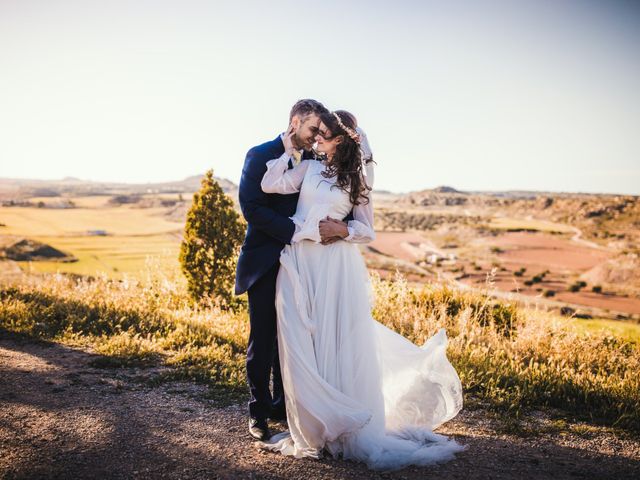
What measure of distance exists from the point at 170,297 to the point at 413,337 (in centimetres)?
506

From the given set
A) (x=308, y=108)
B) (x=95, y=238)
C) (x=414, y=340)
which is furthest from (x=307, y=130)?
(x=95, y=238)

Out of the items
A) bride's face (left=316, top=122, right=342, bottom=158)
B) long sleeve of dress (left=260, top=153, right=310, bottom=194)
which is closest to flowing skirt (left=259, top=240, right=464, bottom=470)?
long sleeve of dress (left=260, top=153, right=310, bottom=194)

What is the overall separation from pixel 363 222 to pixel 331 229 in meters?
0.37

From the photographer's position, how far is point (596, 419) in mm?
4332

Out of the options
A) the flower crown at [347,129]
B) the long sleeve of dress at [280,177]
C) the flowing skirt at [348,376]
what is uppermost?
the flower crown at [347,129]

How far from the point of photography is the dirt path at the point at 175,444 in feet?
10.4

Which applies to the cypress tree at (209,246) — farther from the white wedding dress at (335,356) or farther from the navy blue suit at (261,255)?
the white wedding dress at (335,356)

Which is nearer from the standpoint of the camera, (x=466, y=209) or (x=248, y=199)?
(x=248, y=199)

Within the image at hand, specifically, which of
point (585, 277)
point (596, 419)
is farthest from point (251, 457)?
point (585, 277)

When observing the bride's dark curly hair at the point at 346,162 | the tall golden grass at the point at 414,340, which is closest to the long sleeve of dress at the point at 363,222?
the bride's dark curly hair at the point at 346,162

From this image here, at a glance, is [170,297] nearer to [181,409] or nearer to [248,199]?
[181,409]

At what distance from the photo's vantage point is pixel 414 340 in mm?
6258

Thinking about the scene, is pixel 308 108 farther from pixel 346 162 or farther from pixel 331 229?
pixel 331 229

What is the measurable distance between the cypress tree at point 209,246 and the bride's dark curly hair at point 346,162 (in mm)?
5715
